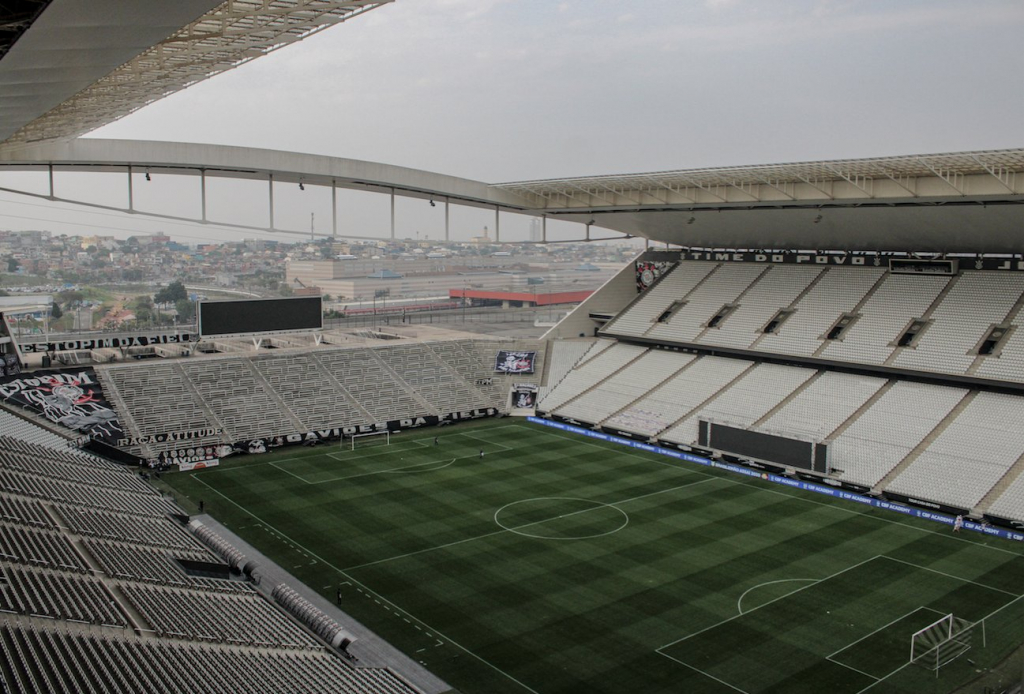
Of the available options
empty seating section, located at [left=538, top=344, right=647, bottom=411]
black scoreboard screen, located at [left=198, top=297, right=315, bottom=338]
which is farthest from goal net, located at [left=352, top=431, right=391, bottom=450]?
empty seating section, located at [left=538, top=344, right=647, bottom=411]

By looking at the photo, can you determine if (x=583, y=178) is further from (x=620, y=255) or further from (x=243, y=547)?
(x=620, y=255)

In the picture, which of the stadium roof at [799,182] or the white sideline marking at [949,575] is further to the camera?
the stadium roof at [799,182]

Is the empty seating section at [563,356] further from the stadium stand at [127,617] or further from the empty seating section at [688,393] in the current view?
the stadium stand at [127,617]

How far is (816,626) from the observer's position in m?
22.2

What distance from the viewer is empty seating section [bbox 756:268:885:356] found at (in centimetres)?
4456

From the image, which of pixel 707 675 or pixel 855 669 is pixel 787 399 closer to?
pixel 855 669

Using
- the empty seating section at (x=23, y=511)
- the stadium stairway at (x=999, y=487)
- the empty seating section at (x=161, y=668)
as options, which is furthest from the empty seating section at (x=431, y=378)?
the empty seating section at (x=161, y=668)

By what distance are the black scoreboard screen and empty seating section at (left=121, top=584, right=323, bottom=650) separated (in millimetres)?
25541

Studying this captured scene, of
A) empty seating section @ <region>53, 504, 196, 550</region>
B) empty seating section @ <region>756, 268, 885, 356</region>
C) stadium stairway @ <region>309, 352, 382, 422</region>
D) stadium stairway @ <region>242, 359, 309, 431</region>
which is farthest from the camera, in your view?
stadium stairway @ <region>309, 352, 382, 422</region>

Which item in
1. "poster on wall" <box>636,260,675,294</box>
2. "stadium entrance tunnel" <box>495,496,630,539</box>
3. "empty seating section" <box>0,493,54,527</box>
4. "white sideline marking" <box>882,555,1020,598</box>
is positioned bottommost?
"white sideline marking" <box>882,555,1020,598</box>

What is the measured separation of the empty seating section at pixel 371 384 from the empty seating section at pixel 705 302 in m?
14.6

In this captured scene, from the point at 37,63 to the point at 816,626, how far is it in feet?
66.6

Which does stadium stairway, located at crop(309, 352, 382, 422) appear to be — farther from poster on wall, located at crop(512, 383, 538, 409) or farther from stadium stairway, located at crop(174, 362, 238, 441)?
poster on wall, located at crop(512, 383, 538, 409)

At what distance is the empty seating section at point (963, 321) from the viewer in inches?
1535
